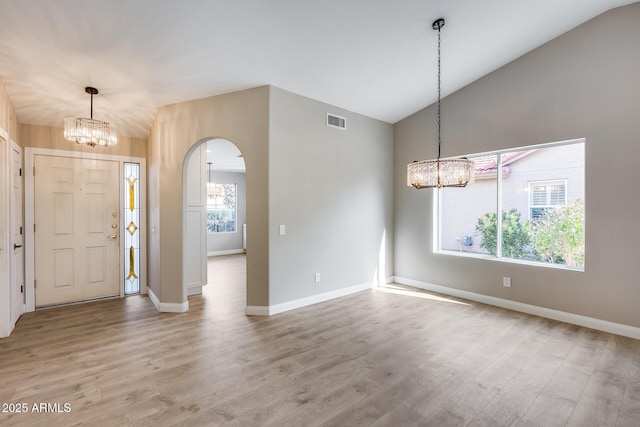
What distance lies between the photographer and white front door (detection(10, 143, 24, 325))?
11.3ft

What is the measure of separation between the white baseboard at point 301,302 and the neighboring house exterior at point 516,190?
5.50ft

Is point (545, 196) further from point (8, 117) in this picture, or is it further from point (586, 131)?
point (8, 117)

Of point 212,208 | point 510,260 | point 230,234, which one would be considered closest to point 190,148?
point 510,260

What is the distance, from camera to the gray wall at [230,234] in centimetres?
896

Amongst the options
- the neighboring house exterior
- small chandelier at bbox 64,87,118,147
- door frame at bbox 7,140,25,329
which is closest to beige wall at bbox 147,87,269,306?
small chandelier at bbox 64,87,118,147

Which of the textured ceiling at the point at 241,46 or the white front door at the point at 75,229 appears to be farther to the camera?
the white front door at the point at 75,229

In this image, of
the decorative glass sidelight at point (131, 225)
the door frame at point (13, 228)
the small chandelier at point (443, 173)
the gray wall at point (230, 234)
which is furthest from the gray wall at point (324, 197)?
the gray wall at point (230, 234)

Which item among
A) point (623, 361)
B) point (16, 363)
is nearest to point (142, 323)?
point (16, 363)

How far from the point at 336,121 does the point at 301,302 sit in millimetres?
2772

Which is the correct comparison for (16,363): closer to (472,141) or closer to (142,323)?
(142,323)

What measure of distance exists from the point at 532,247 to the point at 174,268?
→ 16.0 feet

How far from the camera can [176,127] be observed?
404 cm

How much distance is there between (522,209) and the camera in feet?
13.5

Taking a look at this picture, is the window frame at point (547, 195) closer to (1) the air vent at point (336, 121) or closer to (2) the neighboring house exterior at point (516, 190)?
(2) the neighboring house exterior at point (516, 190)
